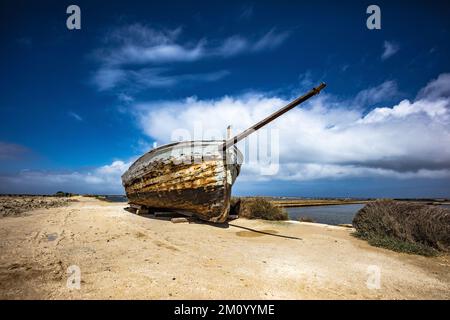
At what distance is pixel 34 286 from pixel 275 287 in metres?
3.39

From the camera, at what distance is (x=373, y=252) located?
5.44 m

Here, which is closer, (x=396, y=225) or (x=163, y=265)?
(x=163, y=265)

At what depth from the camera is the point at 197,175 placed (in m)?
8.35

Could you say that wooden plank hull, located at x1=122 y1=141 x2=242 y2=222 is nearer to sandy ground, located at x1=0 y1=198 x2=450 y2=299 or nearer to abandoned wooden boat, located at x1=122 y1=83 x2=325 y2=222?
abandoned wooden boat, located at x1=122 y1=83 x2=325 y2=222

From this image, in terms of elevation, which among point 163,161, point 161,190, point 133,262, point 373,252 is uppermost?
point 163,161

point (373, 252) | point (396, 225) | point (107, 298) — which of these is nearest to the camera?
point (107, 298)

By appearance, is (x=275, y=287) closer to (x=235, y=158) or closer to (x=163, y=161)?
(x=235, y=158)

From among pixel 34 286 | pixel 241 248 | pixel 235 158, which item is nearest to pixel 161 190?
pixel 235 158

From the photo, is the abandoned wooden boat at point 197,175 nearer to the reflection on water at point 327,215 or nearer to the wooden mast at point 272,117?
the wooden mast at point 272,117

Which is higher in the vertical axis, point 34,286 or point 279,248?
point 34,286

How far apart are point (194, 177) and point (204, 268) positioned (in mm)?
4786

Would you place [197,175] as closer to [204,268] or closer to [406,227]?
[204,268]

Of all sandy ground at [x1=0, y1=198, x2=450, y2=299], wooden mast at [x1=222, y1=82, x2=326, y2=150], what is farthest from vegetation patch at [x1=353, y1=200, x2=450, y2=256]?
wooden mast at [x1=222, y1=82, x2=326, y2=150]
